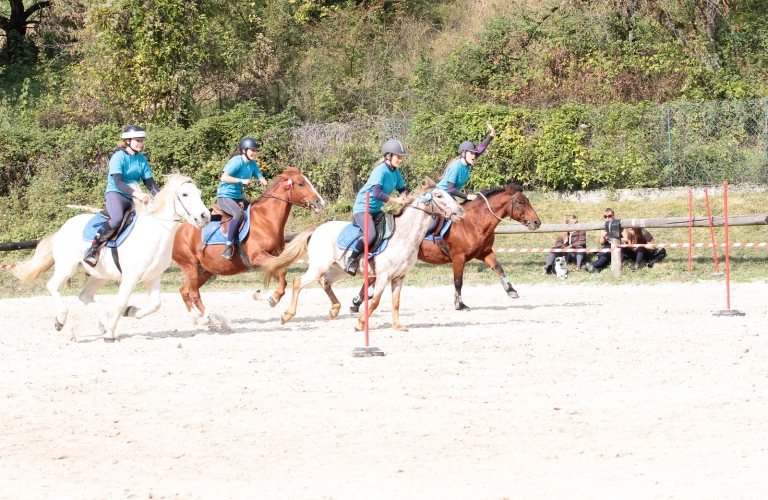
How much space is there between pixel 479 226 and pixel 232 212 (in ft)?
12.3

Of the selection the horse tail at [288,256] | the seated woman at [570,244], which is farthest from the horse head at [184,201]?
the seated woman at [570,244]

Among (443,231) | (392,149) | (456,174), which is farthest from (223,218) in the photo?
(456,174)

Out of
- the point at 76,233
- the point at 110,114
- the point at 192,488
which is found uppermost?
the point at 110,114

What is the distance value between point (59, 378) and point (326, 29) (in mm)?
25510

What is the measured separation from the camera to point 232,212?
13.6 metres

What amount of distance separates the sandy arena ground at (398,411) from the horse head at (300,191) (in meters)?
1.74

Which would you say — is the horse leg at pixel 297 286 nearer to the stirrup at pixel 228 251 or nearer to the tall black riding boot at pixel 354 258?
the tall black riding boot at pixel 354 258

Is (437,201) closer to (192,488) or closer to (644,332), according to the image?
(644,332)

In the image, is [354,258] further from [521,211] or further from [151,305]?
[521,211]

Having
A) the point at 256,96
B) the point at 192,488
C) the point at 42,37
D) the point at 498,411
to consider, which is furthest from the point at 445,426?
the point at 42,37

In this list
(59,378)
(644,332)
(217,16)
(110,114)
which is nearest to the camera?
(59,378)

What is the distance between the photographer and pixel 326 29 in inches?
1315

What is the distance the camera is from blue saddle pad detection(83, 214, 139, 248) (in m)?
11.8

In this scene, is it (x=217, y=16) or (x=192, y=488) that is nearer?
(x=192, y=488)
